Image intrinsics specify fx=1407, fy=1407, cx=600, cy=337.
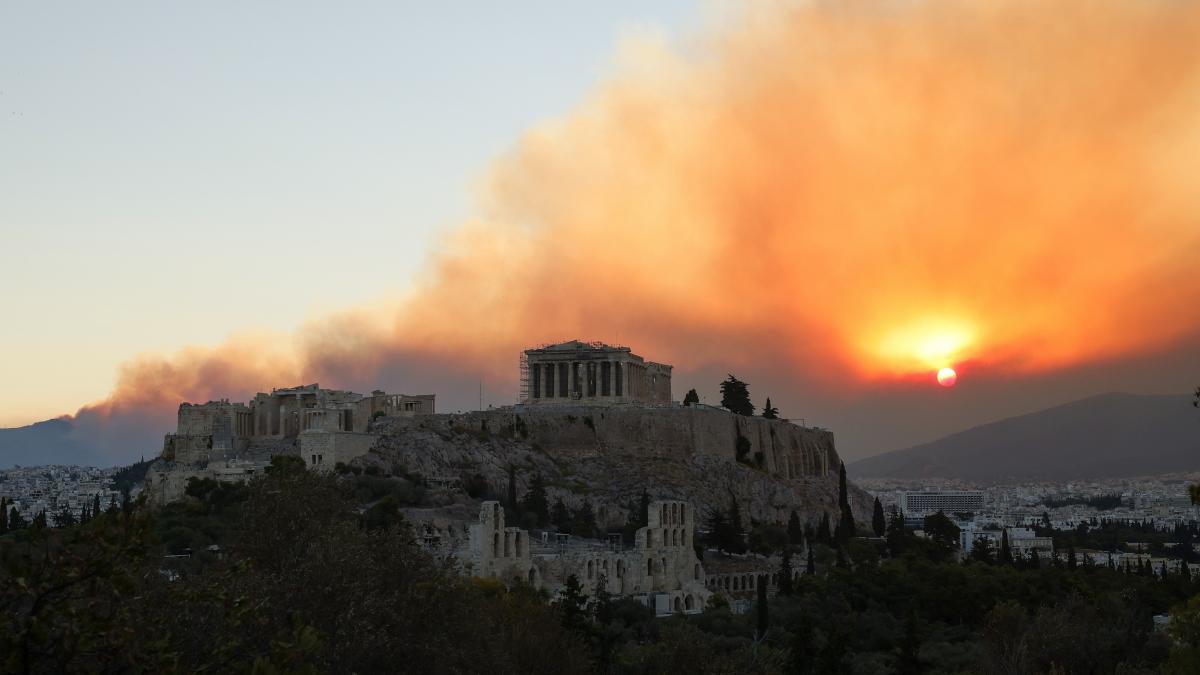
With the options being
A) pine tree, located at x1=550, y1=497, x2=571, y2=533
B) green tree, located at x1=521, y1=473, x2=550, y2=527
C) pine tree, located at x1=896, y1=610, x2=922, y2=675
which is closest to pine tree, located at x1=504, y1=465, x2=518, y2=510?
green tree, located at x1=521, y1=473, x2=550, y2=527

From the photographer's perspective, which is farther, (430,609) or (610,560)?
(610,560)

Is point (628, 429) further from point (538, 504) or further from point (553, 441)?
point (538, 504)

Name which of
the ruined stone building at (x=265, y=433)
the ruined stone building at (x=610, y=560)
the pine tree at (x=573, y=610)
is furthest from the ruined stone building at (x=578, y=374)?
the pine tree at (x=573, y=610)

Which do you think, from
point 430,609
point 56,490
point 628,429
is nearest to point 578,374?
point 628,429

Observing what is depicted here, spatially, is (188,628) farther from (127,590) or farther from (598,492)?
(598,492)

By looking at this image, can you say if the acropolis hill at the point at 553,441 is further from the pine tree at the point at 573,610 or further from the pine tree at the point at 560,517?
the pine tree at the point at 573,610

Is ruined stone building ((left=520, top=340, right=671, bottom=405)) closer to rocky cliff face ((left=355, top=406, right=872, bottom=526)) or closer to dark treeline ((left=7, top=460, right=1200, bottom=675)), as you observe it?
rocky cliff face ((left=355, top=406, right=872, bottom=526))
